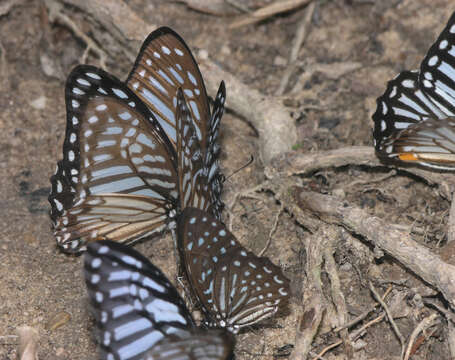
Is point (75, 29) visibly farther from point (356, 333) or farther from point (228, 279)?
point (356, 333)

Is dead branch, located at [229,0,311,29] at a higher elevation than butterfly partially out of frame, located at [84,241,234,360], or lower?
higher

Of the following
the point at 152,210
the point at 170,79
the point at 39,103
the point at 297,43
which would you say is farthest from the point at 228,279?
the point at 297,43

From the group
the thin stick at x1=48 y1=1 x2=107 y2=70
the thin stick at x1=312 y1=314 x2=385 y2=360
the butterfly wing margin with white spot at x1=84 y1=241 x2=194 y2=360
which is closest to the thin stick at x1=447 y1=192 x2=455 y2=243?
the thin stick at x1=312 y1=314 x2=385 y2=360

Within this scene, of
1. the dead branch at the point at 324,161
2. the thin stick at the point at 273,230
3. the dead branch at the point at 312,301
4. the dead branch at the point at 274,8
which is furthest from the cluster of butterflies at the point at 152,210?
the dead branch at the point at 274,8

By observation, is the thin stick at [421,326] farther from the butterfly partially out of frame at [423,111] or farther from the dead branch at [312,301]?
the butterfly partially out of frame at [423,111]

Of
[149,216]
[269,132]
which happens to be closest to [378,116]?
[269,132]

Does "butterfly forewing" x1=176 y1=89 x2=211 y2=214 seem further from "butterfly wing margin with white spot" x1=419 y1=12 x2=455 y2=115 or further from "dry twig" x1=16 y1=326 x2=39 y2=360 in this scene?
"butterfly wing margin with white spot" x1=419 y1=12 x2=455 y2=115
